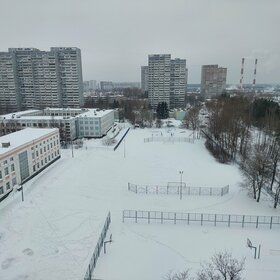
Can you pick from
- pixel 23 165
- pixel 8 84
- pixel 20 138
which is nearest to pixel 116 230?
pixel 23 165

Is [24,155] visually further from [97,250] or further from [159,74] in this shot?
[159,74]

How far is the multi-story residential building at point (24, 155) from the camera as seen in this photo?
84.5 ft

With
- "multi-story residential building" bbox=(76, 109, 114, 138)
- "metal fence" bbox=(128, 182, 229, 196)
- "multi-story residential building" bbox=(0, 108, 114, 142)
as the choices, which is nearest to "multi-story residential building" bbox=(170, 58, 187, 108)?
"multi-story residential building" bbox=(0, 108, 114, 142)

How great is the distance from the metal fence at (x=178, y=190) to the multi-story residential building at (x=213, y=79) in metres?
130

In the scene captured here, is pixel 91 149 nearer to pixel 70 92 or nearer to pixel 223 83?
pixel 70 92

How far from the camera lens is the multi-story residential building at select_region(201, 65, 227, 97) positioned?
146375mm

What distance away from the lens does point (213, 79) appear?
484 ft

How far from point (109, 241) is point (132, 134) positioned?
137 feet

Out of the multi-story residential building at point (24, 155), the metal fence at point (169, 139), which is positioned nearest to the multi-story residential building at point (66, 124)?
the metal fence at point (169, 139)

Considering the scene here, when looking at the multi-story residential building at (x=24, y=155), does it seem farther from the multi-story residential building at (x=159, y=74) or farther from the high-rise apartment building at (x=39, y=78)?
the multi-story residential building at (x=159, y=74)

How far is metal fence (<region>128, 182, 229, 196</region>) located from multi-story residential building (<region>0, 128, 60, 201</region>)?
13.3 meters

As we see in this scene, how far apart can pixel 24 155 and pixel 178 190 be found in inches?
759

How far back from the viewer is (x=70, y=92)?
85688 mm

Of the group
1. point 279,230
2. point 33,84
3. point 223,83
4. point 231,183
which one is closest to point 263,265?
point 279,230
